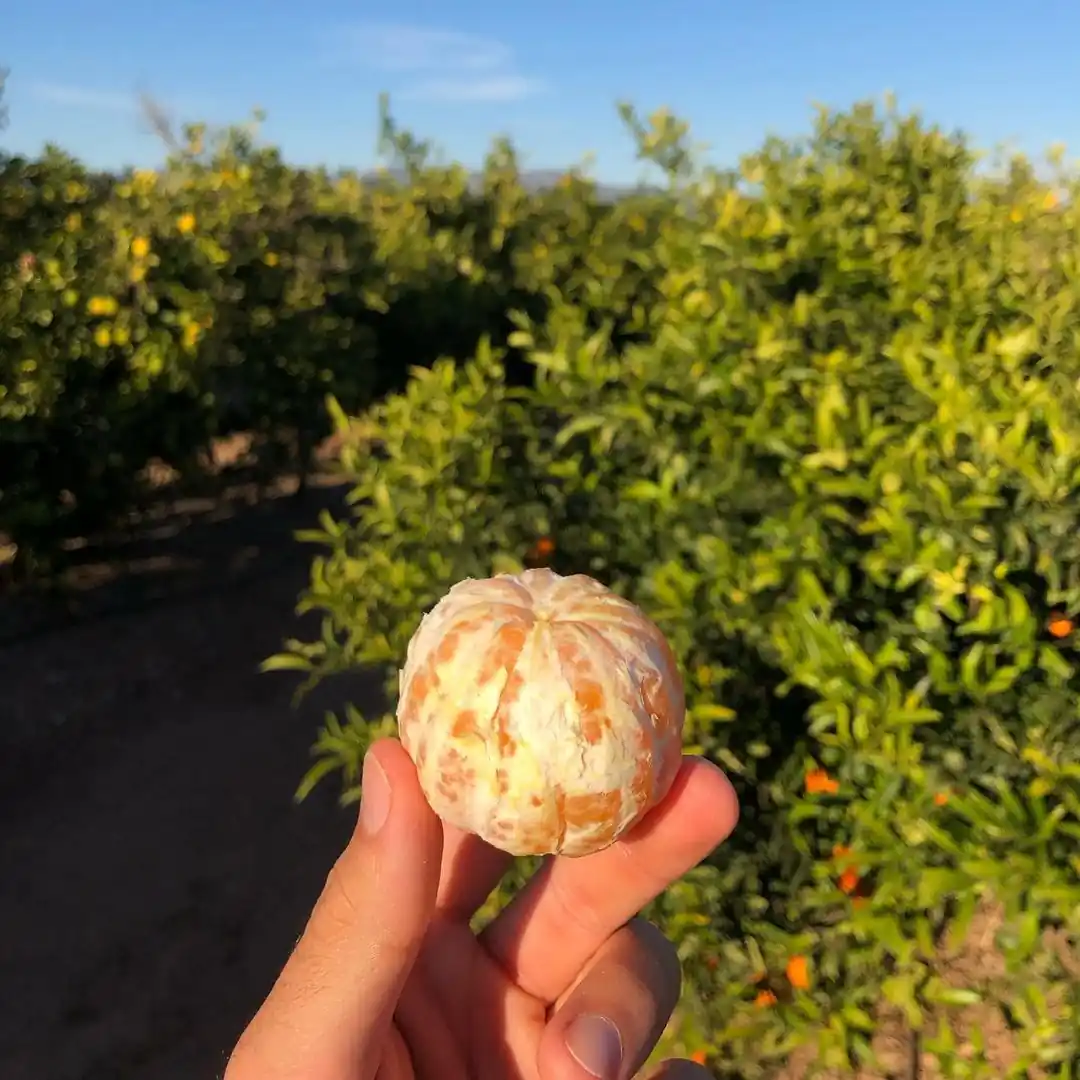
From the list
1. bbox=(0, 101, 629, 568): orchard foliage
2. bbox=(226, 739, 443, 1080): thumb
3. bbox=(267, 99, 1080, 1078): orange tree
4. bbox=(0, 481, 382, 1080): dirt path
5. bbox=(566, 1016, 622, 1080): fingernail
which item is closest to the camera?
bbox=(226, 739, 443, 1080): thumb

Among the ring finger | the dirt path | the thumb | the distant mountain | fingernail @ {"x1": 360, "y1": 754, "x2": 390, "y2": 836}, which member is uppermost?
the distant mountain

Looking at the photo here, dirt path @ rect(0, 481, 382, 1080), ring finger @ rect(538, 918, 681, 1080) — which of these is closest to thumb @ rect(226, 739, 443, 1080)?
ring finger @ rect(538, 918, 681, 1080)

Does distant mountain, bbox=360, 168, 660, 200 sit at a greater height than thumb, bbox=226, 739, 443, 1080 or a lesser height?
greater

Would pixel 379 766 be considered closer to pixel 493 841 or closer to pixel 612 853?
pixel 493 841

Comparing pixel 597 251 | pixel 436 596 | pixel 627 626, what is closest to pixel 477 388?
pixel 436 596

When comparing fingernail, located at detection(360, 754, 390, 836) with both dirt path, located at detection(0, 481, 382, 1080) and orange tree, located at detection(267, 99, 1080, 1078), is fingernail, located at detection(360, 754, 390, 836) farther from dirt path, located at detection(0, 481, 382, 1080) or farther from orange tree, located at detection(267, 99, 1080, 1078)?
dirt path, located at detection(0, 481, 382, 1080)

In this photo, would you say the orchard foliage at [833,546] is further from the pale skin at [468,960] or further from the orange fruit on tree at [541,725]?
the orange fruit on tree at [541,725]

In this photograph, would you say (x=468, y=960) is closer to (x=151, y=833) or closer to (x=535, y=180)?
(x=151, y=833)

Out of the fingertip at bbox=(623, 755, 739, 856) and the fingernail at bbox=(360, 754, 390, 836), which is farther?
the fingertip at bbox=(623, 755, 739, 856)
